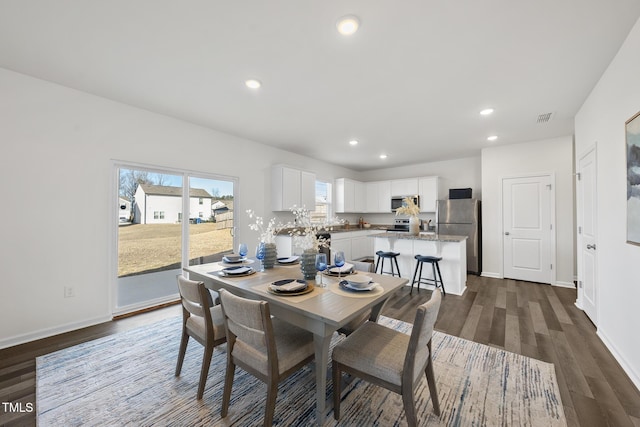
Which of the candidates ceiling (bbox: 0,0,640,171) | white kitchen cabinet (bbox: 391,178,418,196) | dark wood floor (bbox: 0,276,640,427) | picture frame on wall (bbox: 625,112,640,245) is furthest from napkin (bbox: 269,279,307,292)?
white kitchen cabinet (bbox: 391,178,418,196)

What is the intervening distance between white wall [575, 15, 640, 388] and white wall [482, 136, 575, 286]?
6.49 feet

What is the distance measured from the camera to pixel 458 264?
→ 3854mm

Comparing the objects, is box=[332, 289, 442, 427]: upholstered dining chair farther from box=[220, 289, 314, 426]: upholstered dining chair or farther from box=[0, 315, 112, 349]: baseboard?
box=[0, 315, 112, 349]: baseboard

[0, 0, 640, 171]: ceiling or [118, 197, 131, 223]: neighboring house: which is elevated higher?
[0, 0, 640, 171]: ceiling

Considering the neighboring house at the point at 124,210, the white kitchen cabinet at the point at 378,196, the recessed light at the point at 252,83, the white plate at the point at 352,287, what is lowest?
the white plate at the point at 352,287

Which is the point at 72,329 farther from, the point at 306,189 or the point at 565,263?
the point at 565,263

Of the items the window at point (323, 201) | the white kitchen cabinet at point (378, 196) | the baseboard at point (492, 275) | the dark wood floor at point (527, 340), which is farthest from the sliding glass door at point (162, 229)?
the baseboard at point (492, 275)

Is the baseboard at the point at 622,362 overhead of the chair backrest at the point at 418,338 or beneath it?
beneath

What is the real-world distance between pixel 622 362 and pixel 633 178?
1544mm

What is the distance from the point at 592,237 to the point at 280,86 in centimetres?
398

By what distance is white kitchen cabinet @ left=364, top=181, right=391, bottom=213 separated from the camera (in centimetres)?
677

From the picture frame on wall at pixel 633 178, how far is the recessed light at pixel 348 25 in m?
2.17

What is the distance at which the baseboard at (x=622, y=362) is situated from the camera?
6.04 ft

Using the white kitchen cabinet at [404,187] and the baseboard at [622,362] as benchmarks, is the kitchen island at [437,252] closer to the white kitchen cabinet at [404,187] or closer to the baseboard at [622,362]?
the baseboard at [622,362]
